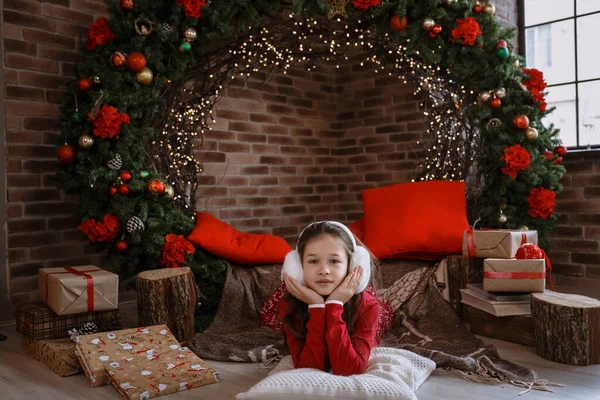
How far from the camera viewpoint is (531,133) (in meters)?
3.66

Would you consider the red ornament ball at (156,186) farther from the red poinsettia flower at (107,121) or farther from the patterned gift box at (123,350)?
the patterned gift box at (123,350)

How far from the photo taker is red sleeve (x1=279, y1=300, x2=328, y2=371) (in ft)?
7.13

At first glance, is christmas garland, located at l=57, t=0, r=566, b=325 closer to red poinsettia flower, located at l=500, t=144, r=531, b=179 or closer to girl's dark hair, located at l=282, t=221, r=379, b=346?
red poinsettia flower, located at l=500, t=144, r=531, b=179

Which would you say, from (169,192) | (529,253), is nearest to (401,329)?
(529,253)

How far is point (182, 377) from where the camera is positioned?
2.38m

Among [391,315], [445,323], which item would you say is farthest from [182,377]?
[445,323]

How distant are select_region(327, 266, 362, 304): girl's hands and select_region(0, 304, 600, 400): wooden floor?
0.48 m

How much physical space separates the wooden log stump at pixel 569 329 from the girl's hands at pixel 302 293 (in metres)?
1.11

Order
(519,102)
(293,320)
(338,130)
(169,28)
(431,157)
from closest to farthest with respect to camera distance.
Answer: (293,320) → (169,28) → (519,102) → (431,157) → (338,130)

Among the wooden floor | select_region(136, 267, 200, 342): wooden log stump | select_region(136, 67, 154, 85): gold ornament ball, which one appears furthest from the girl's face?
select_region(136, 67, 154, 85): gold ornament ball

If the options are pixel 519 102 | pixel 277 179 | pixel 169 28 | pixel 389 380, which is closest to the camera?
pixel 389 380

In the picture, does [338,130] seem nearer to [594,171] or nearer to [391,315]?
[594,171]

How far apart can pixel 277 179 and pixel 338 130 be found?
36.9 inches

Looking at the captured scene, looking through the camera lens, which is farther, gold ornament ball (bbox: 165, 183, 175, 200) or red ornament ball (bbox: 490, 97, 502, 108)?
red ornament ball (bbox: 490, 97, 502, 108)
